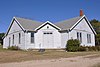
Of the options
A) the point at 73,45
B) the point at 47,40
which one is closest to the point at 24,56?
the point at 73,45

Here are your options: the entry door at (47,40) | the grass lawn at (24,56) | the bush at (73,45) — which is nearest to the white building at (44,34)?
the entry door at (47,40)

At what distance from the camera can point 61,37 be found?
98.4 ft

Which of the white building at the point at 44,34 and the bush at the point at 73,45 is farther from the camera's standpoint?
the white building at the point at 44,34

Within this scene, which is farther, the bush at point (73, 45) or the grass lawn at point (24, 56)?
the bush at point (73, 45)

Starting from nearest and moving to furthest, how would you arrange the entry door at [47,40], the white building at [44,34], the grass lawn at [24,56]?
the grass lawn at [24,56], the white building at [44,34], the entry door at [47,40]

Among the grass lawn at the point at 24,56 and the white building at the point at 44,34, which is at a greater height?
the white building at the point at 44,34

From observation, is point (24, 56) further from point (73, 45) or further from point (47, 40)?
point (47, 40)

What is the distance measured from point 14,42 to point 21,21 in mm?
4072

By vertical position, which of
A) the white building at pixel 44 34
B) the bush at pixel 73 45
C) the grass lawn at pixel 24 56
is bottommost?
the grass lawn at pixel 24 56

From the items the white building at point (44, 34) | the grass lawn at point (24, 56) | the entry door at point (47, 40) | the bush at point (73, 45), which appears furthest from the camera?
the entry door at point (47, 40)

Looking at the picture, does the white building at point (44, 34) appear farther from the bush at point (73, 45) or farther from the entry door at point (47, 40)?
the bush at point (73, 45)

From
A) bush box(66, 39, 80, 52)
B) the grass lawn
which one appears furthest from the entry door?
the grass lawn

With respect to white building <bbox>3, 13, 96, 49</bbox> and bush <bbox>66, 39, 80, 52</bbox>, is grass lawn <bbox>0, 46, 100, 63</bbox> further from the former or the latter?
white building <bbox>3, 13, 96, 49</bbox>

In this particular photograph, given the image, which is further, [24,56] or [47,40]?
[47,40]
